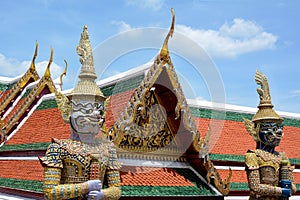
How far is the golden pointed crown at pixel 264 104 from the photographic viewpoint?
6641mm

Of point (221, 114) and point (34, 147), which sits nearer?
point (34, 147)

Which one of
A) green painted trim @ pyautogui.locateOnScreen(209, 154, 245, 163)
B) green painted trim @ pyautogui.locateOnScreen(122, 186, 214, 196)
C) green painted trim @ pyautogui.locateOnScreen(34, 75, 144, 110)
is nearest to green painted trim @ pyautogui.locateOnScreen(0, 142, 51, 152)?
green painted trim @ pyautogui.locateOnScreen(34, 75, 144, 110)

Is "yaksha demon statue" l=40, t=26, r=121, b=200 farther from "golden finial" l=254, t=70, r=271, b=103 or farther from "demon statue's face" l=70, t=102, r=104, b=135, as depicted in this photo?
"golden finial" l=254, t=70, r=271, b=103

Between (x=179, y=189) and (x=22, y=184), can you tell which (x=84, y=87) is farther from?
(x=22, y=184)

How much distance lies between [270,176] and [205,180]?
132 centimetres

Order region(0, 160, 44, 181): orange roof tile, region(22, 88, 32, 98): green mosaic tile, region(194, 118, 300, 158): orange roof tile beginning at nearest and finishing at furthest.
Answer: region(0, 160, 44, 181): orange roof tile
region(194, 118, 300, 158): orange roof tile
region(22, 88, 32, 98): green mosaic tile

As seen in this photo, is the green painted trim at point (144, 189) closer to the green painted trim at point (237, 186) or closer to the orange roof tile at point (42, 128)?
the orange roof tile at point (42, 128)

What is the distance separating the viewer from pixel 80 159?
490 cm

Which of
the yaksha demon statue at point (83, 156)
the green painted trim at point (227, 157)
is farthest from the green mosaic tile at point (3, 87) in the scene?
the yaksha demon statue at point (83, 156)

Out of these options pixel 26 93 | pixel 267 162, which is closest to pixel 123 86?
pixel 267 162

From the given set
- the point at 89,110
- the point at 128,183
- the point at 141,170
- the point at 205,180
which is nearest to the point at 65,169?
the point at 89,110

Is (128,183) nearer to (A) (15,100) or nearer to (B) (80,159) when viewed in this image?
(B) (80,159)

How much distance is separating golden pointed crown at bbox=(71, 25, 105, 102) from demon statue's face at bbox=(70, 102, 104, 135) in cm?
10

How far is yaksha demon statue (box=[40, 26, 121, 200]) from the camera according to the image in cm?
473
